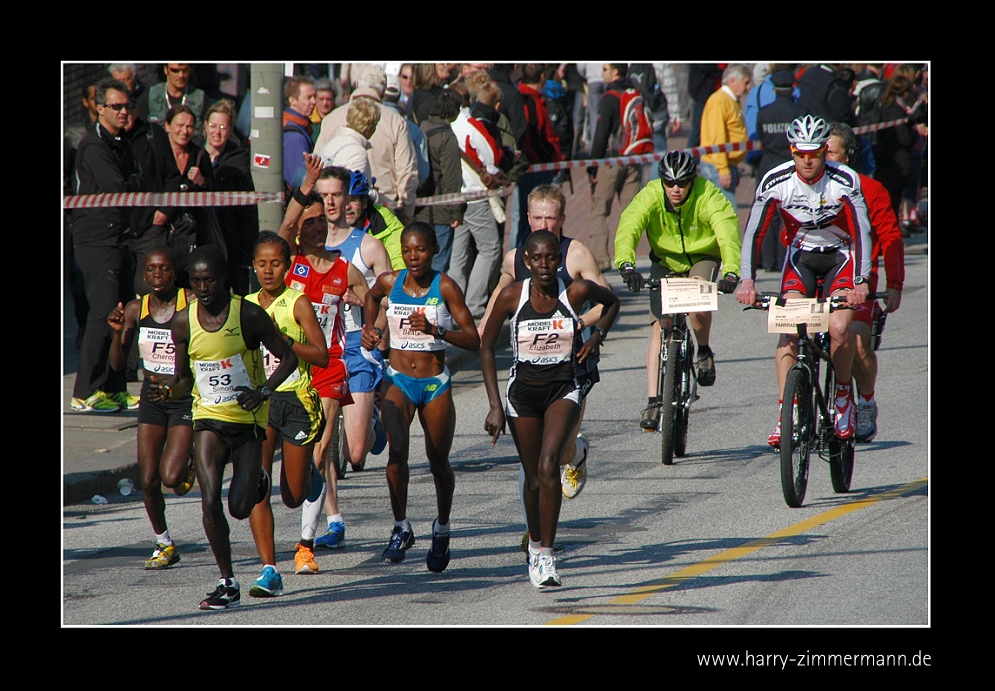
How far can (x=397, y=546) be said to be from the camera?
27.3ft

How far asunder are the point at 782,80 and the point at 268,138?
7.21 metres

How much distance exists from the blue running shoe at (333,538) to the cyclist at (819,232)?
9.26ft

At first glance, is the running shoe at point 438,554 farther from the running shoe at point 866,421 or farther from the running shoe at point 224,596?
the running shoe at point 866,421

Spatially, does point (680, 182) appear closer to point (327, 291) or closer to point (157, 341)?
point (327, 291)

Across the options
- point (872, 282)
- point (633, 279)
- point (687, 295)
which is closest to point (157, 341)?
point (633, 279)

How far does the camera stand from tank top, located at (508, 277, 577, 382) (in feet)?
25.6

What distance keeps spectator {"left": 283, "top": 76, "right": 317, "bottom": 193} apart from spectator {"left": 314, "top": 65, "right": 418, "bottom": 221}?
0.17 meters

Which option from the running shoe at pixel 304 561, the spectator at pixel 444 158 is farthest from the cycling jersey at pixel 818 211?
the spectator at pixel 444 158

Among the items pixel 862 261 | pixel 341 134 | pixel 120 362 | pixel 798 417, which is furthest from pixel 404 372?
pixel 341 134

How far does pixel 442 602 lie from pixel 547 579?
0.56m

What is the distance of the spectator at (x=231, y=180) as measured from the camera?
1233cm

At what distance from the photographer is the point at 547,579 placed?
25.0 feet

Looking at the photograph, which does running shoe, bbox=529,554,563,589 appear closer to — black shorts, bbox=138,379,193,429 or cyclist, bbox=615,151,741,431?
black shorts, bbox=138,379,193,429

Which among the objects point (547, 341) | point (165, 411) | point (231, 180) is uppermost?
point (231, 180)
